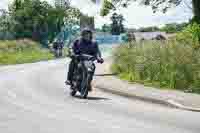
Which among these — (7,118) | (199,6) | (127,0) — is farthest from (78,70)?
(127,0)

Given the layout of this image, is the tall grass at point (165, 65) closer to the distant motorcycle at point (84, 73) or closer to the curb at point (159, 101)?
the curb at point (159, 101)

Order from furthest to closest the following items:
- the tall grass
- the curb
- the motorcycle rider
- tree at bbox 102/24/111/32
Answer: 1. tree at bbox 102/24/111/32
2. the tall grass
3. the motorcycle rider
4. the curb

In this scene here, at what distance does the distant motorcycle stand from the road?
0.35 meters

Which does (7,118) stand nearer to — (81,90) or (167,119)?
(167,119)

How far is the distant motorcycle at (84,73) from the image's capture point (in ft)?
55.2

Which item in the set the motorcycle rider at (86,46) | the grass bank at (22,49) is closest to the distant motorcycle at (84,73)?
the motorcycle rider at (86,46)

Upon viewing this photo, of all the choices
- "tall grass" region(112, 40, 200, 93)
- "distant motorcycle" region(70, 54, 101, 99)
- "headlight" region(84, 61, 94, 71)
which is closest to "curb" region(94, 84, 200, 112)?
"distant motorcycle" region(70, 54, 101, 99)

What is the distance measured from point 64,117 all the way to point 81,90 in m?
4.42

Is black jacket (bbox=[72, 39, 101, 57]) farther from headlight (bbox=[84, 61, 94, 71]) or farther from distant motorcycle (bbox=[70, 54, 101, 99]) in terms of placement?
headlight (bbox=[84, 61, 94, 71])

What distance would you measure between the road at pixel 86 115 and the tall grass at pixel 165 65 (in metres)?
2.21

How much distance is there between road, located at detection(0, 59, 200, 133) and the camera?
1104cm

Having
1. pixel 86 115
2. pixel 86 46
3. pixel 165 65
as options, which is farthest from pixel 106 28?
pixel 86 115

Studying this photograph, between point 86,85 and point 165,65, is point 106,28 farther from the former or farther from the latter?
point 86,85

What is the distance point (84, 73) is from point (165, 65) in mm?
3973
